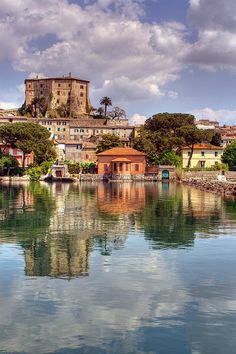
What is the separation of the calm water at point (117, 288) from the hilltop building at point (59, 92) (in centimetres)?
12484

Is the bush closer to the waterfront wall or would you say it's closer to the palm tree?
the waterfront wall

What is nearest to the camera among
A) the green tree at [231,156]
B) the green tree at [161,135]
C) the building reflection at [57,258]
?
the building reflection at [57,258]

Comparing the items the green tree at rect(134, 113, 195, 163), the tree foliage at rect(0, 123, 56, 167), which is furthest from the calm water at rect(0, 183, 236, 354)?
the green tree at rect(134, 113, 195, 163)

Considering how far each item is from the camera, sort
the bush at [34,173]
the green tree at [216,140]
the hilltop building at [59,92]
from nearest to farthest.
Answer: the bush at [34,173] → the green tree at [216,140] → the hilltop building at [59,92]

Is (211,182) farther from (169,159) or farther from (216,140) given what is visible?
(216,140)

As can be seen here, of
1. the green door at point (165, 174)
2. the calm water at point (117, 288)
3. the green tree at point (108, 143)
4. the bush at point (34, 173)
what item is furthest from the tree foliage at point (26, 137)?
the calm water at point (117, 288)

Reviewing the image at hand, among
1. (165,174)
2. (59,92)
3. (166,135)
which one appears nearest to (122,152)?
(165,174)

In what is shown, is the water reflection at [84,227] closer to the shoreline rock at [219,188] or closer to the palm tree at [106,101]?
the shoreline rock at [219,188]

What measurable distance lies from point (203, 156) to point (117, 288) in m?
93.1

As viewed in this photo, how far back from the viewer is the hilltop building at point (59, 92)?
153625 millimetres

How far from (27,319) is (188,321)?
13.2ft

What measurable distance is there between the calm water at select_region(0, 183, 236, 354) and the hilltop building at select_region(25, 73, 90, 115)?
125m

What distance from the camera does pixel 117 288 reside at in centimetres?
1628

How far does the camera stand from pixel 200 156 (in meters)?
107
